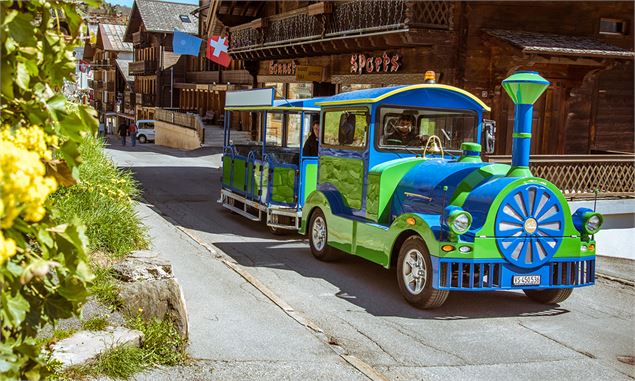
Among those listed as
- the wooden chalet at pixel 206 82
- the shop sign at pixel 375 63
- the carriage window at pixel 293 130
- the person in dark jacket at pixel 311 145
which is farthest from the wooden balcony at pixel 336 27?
the wooden chalet at pixel 206 82

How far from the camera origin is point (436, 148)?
1099 cm

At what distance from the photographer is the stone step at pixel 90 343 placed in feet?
18.7

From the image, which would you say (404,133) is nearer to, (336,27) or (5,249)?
(5,249)

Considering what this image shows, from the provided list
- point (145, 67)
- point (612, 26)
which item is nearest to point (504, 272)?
point (612, 26)

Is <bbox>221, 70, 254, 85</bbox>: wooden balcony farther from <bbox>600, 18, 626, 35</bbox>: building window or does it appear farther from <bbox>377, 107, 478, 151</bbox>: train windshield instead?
<bbox>377, 107, 478, 151</bbox>: train windshield

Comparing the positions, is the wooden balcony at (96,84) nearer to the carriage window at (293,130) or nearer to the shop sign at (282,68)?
the shop sign at (282,68)

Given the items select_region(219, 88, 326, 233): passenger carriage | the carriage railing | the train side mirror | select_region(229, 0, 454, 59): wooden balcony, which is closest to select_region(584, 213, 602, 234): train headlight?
the train side mirror

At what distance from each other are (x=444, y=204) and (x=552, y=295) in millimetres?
2026

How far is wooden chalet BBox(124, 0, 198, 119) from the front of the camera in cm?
6081

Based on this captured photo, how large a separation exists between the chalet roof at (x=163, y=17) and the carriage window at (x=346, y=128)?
51.3 m

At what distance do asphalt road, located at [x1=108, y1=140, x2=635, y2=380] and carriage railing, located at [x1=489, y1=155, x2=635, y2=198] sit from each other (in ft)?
17.2

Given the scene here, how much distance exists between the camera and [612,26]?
2125cm

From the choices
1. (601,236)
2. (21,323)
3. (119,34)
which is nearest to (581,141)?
(601,236)

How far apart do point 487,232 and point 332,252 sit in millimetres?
3503
